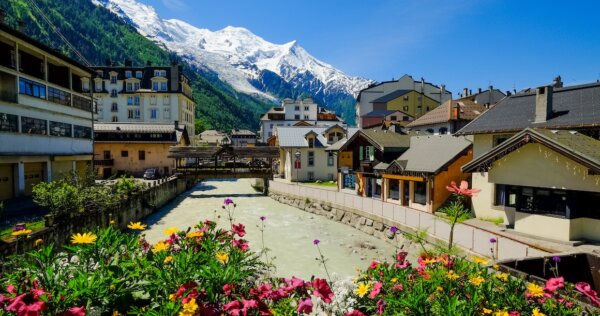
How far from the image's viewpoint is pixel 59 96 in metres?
29.6

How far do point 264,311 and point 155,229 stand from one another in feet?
75.0

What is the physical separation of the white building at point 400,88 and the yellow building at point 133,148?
44.5 m

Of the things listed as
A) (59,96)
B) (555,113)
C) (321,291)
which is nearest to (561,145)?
(555,113)

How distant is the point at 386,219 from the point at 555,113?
11.7 meters

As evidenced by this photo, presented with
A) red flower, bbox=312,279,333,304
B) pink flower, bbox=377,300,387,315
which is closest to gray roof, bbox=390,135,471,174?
pink flower, bbox=377,300,387,315

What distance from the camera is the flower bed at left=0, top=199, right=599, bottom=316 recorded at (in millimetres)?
3121

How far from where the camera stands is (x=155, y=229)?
23.6 m

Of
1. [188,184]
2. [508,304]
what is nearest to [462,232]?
[508,304]

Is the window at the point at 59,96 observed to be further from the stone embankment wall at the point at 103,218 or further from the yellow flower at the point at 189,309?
the yellow flower at the point at 189,309

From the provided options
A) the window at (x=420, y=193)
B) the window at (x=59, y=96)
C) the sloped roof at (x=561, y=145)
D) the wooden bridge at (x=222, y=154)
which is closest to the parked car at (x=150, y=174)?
the wooden bridge at (x=222, y=154)

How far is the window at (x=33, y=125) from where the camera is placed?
24952mm

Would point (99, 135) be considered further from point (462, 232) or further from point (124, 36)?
point (124, 36)

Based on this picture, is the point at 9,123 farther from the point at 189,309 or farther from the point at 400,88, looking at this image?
the point at 400,88

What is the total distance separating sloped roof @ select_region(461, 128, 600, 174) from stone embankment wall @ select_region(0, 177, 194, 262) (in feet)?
57.8
